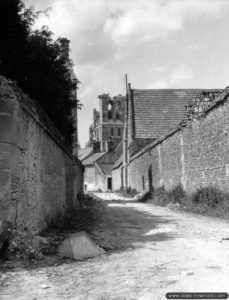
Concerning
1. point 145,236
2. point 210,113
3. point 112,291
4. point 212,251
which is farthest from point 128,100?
point 112,291

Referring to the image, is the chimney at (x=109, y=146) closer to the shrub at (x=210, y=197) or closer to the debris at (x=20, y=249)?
the shrub at (x=210, y=197)

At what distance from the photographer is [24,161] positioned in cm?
727

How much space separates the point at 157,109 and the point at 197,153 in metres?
15.6

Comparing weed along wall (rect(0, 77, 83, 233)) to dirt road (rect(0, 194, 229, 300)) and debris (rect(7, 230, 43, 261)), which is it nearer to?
debris (rect(7, 230, 43, 261))

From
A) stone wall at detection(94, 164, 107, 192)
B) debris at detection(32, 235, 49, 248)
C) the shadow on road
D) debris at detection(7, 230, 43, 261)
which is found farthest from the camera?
stone wall at detection(94, 164, 107, 192)

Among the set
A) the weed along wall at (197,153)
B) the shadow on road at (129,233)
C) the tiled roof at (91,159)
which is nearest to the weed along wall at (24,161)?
the shadow on road at (129,233)

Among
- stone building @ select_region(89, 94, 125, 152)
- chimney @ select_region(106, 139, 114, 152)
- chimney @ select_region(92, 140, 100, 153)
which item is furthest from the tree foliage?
stone building @ select_region(89, 94, 125, 152)

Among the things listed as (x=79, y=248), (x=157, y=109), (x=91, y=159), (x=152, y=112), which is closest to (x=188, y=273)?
(x=79, y=248)

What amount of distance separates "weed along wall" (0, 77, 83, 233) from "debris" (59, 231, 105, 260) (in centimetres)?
97

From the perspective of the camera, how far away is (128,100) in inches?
1258

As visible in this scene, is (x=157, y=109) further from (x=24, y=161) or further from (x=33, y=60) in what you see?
(x=24, y=161)

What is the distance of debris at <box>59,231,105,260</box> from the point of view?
20.5ft

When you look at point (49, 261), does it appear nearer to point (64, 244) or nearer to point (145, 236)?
point (64, 244)

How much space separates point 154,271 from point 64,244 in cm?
181
